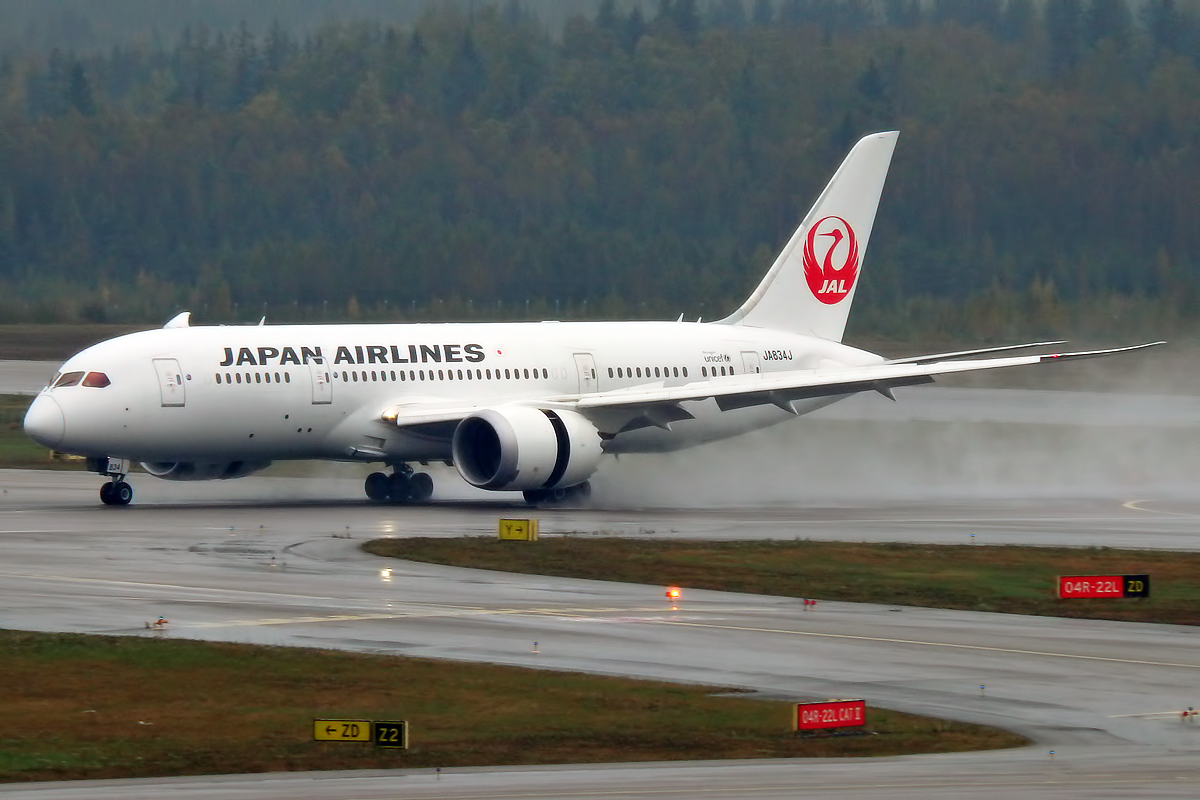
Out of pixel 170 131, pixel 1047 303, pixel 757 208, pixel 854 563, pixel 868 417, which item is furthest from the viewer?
pixel 170 131

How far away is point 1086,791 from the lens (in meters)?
15.2

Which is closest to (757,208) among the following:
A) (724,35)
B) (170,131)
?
(724,35)

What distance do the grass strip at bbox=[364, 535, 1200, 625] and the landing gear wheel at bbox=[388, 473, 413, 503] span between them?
951 centimetres

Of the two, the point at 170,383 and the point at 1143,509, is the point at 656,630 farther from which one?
the point at 1143,509

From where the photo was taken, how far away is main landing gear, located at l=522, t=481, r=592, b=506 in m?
41.6

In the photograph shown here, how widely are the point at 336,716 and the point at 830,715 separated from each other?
463 centimetres

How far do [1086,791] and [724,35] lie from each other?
263 ft

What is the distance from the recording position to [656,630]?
943 inches

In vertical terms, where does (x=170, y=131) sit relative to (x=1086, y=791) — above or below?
above

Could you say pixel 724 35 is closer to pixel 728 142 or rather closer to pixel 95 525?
pixel 728 142

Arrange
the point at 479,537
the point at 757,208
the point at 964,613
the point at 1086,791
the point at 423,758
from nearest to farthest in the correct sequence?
the point at 1086,791 → the point at 423,758 → the point at 964,613 → the point at 479,537 → the point at 757,208

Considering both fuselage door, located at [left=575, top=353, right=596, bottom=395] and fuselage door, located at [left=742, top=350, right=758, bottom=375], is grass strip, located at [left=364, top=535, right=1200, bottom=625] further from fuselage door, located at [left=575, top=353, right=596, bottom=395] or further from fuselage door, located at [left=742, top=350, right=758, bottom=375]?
fuselage door, located at [left=742, top=350, right=758, bottom=375]

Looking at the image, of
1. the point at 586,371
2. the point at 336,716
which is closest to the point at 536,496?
the point at 586,371

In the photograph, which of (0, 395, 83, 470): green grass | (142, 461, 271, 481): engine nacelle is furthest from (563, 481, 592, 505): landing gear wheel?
(0, 395, 83, 470): green grass
